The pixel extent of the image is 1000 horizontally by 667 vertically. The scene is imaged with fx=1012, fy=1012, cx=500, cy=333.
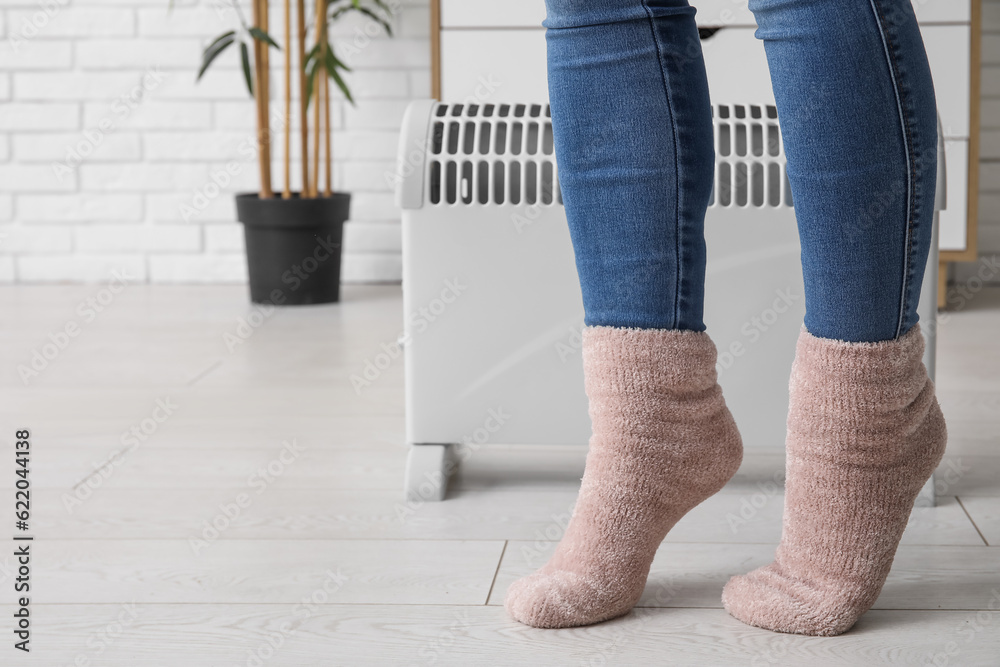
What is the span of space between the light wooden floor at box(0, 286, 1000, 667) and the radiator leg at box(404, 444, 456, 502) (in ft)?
0.07

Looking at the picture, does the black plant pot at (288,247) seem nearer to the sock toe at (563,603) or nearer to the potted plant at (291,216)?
the potted plant at (291,216)

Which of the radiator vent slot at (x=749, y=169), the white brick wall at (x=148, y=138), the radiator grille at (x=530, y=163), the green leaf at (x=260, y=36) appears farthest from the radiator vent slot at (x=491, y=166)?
the white brick wall at (x=148, y=138)

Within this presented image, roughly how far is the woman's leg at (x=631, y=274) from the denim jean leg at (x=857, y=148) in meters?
0.07

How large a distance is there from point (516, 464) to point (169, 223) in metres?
1.80

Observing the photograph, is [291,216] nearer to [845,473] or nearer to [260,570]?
[260,570]

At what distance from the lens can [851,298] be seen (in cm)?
59

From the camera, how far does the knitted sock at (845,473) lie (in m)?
0.60

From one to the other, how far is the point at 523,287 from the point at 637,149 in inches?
12.6

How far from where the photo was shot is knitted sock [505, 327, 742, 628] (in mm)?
659

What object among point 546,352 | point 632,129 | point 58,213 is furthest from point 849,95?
point 58,213

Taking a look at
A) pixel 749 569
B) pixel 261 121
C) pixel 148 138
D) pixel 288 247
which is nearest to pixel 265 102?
pixel 261 121

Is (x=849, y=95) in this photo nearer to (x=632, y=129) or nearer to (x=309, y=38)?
(x=632, y=129)

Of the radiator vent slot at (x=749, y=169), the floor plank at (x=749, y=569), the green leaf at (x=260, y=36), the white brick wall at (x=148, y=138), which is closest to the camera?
the floor plank at (x=749, y=569)

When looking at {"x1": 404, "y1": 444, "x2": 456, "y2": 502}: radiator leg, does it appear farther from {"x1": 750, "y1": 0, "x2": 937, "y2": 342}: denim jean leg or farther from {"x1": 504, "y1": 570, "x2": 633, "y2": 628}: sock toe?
{"x1": 750, "y1": 0, "x2": 937, "y2": 342}: denim jean leg
